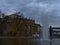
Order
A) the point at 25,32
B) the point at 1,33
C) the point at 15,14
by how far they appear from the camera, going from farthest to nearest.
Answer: the point at 15,14, the point at 25,32, the point at 1,33

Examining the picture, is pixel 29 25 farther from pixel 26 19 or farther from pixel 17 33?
pixel 17 33

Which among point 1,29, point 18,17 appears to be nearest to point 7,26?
point 1,29

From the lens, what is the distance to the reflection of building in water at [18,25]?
80.8 meters

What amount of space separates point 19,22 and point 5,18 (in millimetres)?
5777

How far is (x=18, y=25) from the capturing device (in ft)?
275

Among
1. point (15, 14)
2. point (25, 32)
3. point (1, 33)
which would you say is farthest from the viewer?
point (15, 14)

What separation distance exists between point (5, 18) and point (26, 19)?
26.5 ft

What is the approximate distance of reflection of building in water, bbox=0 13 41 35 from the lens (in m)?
80.8

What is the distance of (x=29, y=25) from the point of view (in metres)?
86.9

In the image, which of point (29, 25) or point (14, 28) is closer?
point (14, 28)

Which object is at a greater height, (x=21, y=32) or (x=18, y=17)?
(x=18, y=17)

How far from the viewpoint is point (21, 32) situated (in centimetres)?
8238

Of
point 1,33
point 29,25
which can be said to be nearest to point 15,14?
point 29,25

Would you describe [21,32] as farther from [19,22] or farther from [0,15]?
[0,15]
